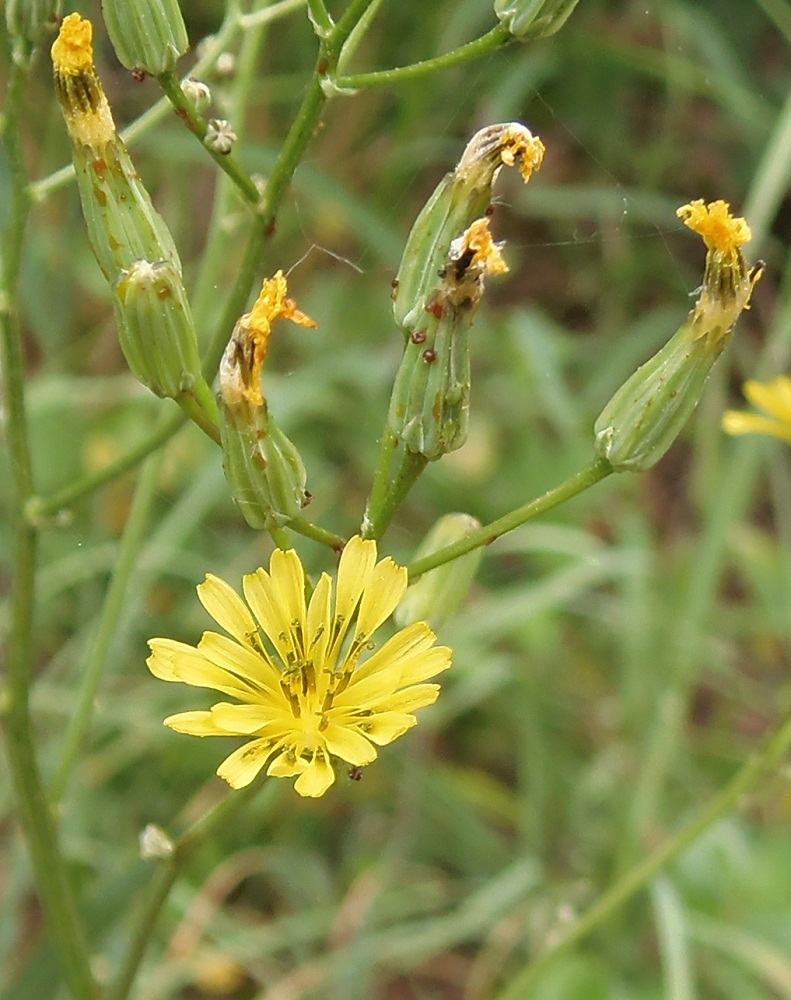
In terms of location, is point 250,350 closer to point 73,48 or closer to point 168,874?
point 73,48

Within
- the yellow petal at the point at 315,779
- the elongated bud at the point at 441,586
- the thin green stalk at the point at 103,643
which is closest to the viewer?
the yellow petal at the point at 315,779

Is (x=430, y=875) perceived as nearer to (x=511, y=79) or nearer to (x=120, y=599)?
(x=120, y=599)

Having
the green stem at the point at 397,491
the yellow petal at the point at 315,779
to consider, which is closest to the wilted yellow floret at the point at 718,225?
the green stem at the point at 397,491

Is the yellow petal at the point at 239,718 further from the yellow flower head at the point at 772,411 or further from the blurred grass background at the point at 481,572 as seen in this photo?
the yellow flower head at the point at 772,411

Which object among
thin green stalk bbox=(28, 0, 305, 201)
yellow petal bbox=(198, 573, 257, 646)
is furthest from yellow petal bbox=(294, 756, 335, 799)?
thin green stalk bbox=(28, 0, 305, 201)

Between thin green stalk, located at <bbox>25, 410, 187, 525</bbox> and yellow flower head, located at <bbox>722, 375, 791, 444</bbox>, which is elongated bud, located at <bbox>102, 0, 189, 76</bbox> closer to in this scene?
thin green stalk, located at <bbox>25, 410, 187, 525</bbox>

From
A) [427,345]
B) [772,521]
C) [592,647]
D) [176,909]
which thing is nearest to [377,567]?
[427,345]
